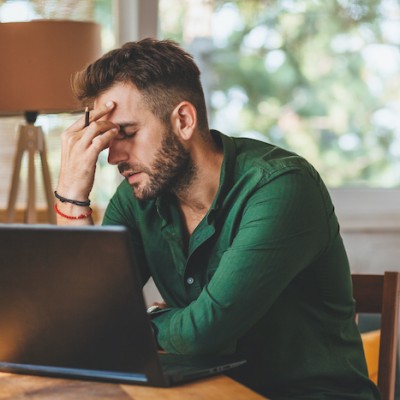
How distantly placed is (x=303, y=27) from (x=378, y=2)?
1.05 ft

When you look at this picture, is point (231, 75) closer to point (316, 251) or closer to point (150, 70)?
point (150, 70)

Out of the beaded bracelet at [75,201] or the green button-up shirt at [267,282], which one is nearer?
the green button-up shirt at [267,282]

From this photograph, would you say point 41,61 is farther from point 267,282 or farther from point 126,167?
point 267,282

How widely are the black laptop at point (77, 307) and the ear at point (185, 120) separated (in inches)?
25.4

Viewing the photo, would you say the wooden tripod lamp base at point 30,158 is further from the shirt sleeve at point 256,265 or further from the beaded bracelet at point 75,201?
the shirt sleeve at point 256,265

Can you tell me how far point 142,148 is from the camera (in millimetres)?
1808

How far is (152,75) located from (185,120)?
125 mm

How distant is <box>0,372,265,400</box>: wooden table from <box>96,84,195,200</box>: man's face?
0.59 meters

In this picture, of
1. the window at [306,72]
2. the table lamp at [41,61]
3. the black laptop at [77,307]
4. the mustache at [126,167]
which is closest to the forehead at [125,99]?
the mustache at [126,167]

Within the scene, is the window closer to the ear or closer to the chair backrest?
the ear

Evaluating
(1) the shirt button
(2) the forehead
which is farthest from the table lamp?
(1) the shirt button

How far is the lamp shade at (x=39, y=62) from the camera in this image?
249 cm

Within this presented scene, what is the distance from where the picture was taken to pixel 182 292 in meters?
1.84

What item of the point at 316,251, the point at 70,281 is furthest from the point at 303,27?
the point at 70,281
